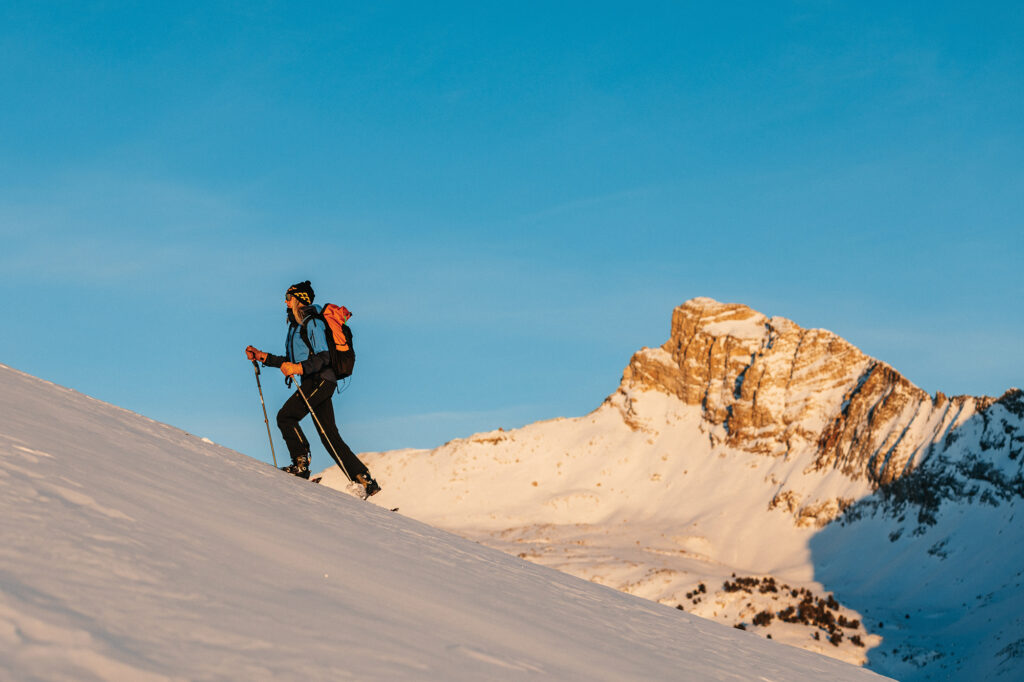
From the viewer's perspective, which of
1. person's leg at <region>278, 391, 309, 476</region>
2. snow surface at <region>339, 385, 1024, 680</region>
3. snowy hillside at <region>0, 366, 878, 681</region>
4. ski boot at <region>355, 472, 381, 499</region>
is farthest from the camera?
snow surface at <region>339, 385, 1024, 680</region>

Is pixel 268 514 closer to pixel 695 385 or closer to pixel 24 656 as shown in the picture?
pixel 24 656

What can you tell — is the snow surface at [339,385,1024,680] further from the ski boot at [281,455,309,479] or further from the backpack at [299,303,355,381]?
the backpack at [299,303,355,381]

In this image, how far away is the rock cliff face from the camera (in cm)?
8119

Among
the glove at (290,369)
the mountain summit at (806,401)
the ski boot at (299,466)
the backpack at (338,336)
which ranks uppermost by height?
the mountain summit at (806,401)

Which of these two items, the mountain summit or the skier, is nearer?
the skier

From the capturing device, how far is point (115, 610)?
3.97 metres

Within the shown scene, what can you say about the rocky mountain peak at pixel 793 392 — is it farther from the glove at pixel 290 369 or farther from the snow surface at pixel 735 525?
the glove at pixel 290 369

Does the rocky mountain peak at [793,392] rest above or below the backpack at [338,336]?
above

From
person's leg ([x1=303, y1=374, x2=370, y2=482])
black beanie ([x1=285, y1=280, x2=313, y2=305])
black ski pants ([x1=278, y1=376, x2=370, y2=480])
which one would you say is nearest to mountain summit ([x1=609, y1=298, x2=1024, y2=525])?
person's leg ([x1=303, y1=374, x2=370, y2=482])

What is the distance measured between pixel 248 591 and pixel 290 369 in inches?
236

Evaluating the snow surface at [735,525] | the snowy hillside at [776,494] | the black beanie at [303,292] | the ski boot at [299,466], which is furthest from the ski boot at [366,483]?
the snowy hillside at [776,494]

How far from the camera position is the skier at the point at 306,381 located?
10.9 metres

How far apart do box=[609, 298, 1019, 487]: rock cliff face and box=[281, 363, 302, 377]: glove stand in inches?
2976

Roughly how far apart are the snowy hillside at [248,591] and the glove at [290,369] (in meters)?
1.13
